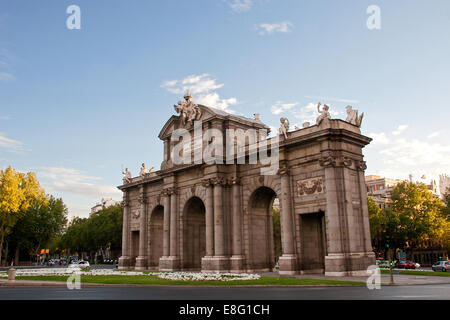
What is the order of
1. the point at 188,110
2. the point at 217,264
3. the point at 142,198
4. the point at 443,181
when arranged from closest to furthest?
the point at 217,264
the point at 188,110
the point at 142,198
the point at 443,181

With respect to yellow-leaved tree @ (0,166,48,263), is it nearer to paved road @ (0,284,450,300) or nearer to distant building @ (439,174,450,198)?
paved road @ (0,284,450,300)

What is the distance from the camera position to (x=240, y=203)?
1592 inches

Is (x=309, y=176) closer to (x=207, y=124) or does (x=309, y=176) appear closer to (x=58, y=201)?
(x=207, y=124)

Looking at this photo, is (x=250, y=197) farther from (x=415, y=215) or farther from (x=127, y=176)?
(x=415, y=215)

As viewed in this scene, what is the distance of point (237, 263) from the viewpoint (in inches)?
1519

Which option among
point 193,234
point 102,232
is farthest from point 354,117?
point 102,232

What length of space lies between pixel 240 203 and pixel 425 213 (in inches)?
1794

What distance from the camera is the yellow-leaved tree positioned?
64.2 metres

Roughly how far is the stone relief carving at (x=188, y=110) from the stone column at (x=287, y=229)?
43.1 ft

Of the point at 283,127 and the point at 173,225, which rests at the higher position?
the point at 283,127

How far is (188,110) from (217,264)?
16897mm

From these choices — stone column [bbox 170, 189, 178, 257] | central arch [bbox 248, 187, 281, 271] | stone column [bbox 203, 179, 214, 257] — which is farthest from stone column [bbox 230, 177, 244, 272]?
stone column [bbox 170, 189, 178, 257]
